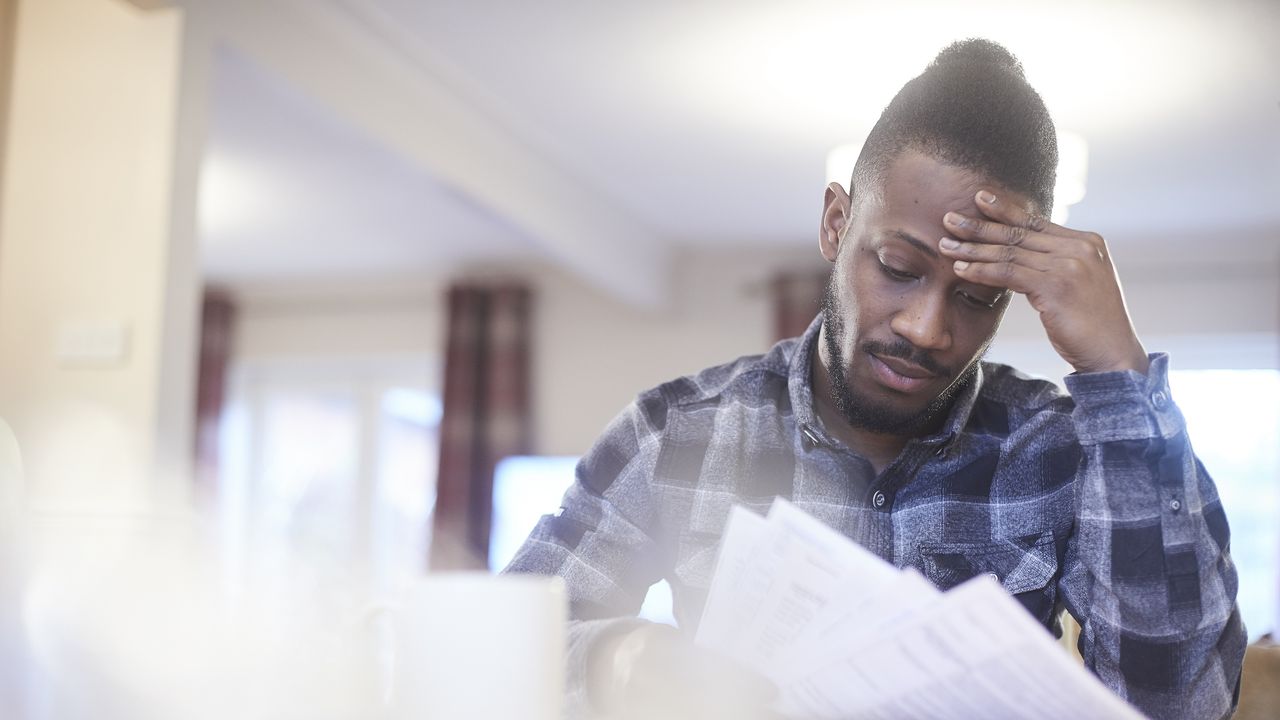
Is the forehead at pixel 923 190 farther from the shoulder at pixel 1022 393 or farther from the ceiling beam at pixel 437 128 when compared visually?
the ceiling beam at pixel 437 128

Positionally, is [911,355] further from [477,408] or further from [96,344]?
[477,408]

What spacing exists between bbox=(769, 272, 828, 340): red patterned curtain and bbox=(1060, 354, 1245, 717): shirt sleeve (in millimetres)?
4430

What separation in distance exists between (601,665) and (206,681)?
95 cm

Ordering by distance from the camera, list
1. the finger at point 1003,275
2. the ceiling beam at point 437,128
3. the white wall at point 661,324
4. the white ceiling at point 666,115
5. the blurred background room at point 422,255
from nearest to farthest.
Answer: the finger at point 1003,275 → the blurred background room at point 422,255 → the ceiling beam at point 437,128 → the white ceiling at point 666,115 → the white wall at point 661,324

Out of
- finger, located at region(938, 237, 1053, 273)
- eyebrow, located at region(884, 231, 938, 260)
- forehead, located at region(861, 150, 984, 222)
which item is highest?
forehead, located at region(861, 150, 984, 222)

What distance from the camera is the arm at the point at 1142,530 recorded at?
0.92 meters

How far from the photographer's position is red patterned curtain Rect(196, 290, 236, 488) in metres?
6.16

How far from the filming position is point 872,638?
65 cm

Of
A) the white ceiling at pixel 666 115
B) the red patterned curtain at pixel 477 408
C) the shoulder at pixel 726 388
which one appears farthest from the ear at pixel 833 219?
the red patterned curtain at pixel 477 408

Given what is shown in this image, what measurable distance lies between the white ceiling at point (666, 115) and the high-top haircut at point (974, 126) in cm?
192

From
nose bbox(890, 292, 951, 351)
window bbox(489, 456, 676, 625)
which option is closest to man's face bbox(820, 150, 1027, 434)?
nose bbox(890, 292, 951, 351)

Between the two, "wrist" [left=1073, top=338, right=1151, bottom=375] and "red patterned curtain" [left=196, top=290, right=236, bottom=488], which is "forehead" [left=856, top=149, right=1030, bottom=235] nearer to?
"wrist" [left=1073, top=338, right=1151, bottom=375]

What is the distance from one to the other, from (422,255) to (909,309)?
4.88 meters

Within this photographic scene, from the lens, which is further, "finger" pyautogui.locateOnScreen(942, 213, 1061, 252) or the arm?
"finger" pyautogui.locateOnScreen(942, 213, 1061, 252)
